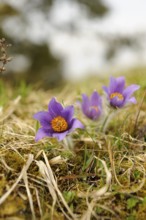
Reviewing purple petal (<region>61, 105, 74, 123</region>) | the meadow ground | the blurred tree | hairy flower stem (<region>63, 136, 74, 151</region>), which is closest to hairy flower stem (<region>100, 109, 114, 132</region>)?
the meadow ground

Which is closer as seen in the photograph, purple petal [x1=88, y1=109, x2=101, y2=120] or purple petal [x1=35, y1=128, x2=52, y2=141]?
purple petal [x1=35, y1=128, x2=52, y2=141]

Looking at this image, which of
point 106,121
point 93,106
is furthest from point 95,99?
point 106,121

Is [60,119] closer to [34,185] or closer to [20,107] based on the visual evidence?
[34,185]

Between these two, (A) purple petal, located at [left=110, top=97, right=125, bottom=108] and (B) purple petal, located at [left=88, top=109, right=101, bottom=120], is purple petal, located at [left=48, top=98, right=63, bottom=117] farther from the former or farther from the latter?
(B) purple petal, located at [left=88, top=109, right=101, bottom=120]

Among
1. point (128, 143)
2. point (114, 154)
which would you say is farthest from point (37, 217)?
point (128, 143)

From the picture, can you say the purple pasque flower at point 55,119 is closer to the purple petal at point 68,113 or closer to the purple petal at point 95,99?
the purple petal at point 68,113

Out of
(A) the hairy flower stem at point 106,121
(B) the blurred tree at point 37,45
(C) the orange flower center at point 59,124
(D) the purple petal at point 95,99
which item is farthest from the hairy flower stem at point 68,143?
(B) the blurred tree at point 37,45
